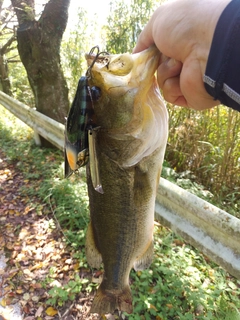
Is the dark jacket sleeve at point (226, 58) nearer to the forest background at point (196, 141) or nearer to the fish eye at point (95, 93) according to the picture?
the fish eye at point (95, 93)

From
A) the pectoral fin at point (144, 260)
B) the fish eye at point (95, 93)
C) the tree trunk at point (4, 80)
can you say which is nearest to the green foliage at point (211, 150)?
the pectoral fin at point (144, 260)

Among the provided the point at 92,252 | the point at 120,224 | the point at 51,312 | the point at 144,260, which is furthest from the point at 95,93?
the point at 51,312

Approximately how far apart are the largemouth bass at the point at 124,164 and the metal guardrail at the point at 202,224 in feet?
1.66

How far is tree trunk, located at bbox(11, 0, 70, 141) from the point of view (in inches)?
205

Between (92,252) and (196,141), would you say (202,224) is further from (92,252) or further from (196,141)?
(196,141)

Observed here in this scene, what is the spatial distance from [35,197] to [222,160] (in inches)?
112

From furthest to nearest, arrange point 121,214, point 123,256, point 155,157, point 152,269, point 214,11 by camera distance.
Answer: point 152,269
point 123,256
point 121,214
point 155,157
point 214,11

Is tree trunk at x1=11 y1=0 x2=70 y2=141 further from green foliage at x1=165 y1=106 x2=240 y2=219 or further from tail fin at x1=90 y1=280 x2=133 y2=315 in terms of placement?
tail fin at x1=90 y1=280 x2=133 y2=315

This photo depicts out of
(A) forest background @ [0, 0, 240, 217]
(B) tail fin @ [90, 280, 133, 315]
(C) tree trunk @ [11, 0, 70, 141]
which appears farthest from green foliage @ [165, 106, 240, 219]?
(C) tree trunk @ [11, 0, 70, 141]

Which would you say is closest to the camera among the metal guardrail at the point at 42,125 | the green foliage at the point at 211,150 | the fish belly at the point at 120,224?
the fish belly at the point at 120,224

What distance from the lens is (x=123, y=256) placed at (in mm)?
1860

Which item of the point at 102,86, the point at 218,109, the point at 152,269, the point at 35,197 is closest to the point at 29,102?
the point at 35,197

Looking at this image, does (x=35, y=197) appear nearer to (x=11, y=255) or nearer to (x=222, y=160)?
(x=11, y=255)

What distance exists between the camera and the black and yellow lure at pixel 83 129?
4.41ft
